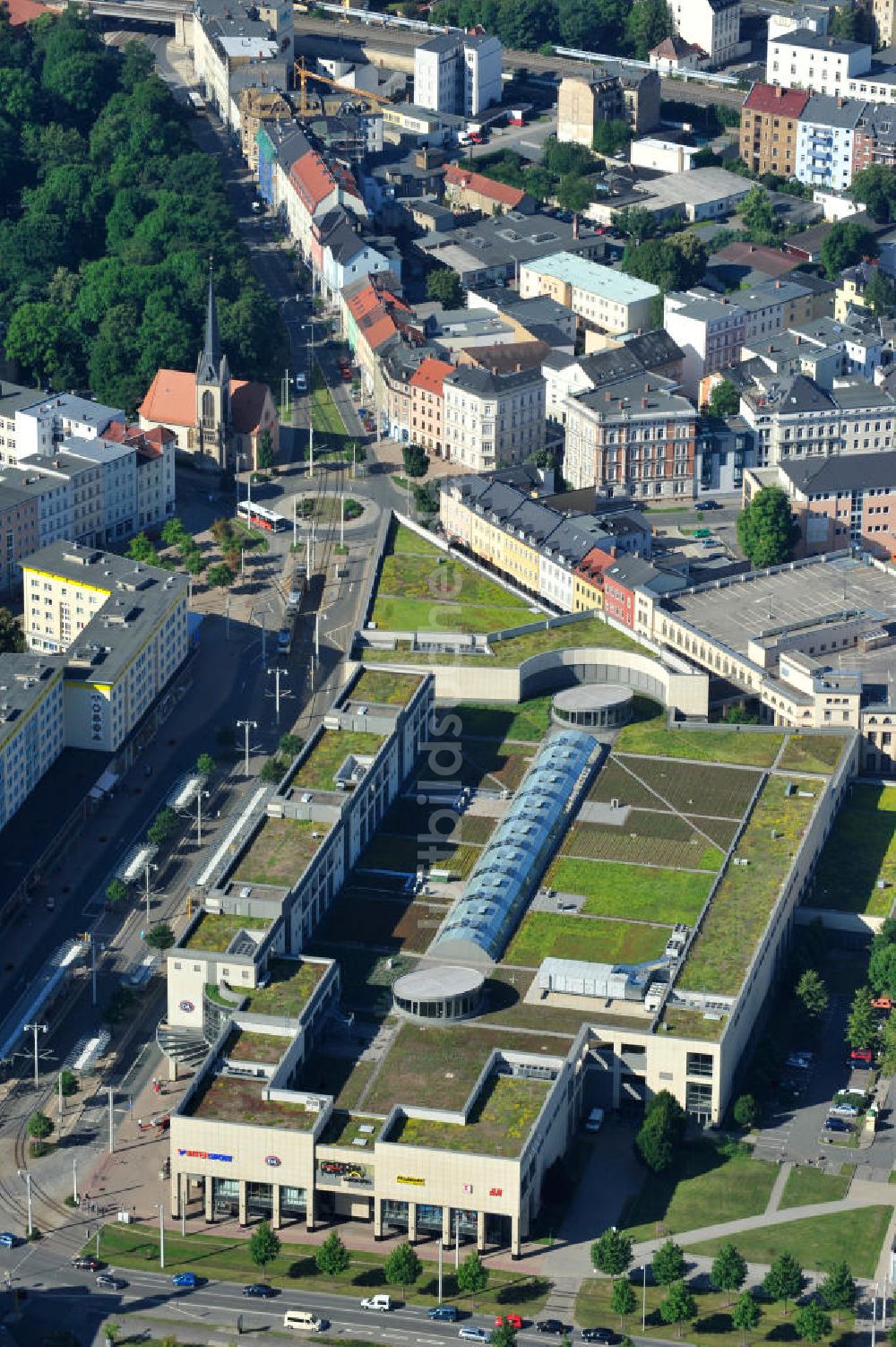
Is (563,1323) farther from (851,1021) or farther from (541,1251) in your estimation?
(851,1021)

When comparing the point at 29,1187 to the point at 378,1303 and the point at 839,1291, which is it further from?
the point at 839,1291

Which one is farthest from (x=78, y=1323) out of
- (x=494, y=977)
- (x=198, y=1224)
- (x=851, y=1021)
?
(x=851, y=1021)

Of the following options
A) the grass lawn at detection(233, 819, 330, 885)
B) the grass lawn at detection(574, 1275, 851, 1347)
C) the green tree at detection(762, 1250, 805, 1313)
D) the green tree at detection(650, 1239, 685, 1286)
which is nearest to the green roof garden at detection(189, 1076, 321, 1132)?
the grass lawn at detection(574, 1275, 851, 1347)

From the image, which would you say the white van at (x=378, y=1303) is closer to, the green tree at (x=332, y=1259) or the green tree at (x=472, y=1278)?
the green tree at (x=332, y=1259)

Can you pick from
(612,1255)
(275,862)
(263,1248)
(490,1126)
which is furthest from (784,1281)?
(275,862)

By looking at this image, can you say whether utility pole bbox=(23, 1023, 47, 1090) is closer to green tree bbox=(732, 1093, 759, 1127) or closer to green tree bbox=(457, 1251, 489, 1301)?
green tree bbox=(457, 1251, 489, 1301)
